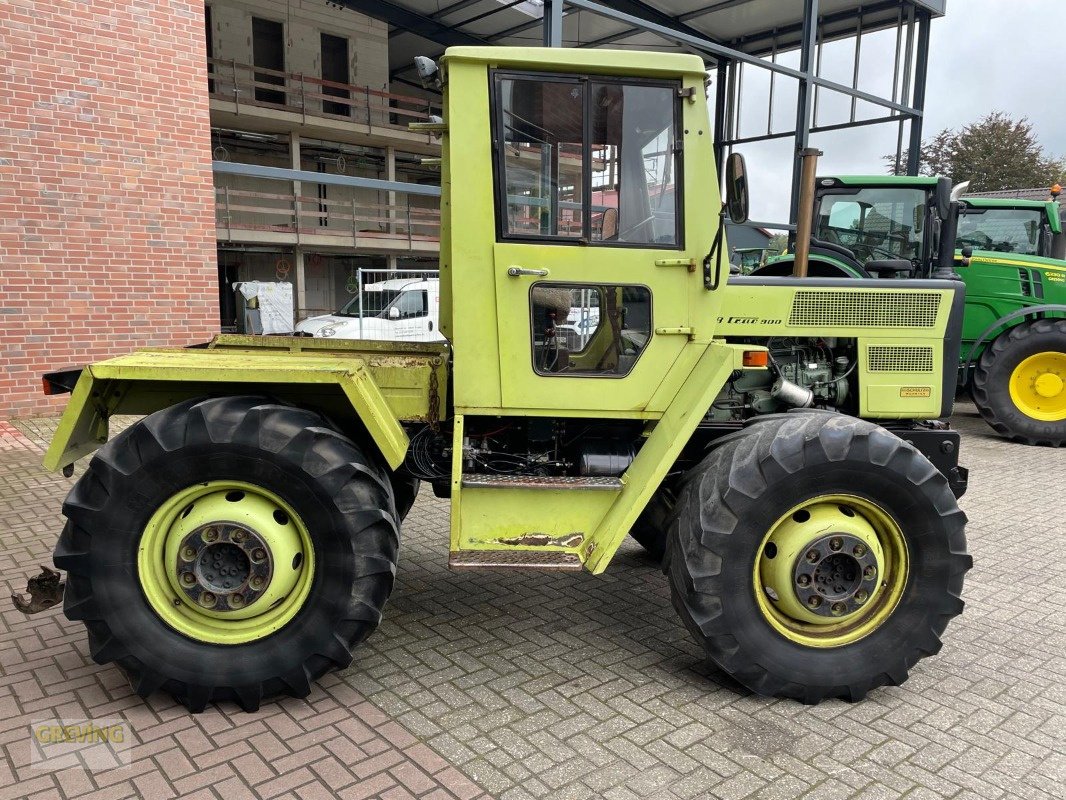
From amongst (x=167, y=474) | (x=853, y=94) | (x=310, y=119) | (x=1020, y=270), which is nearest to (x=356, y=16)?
(x=310, y=119)

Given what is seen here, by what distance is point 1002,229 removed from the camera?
11.1 m

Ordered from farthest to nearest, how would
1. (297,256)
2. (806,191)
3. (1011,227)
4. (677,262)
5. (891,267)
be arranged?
(297,256)
(1011,227)
(891,267)
(806,191)
(677,262)

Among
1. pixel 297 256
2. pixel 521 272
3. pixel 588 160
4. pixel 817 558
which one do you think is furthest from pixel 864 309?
pixel 297 256

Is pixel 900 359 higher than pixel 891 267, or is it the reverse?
pixel 891 267

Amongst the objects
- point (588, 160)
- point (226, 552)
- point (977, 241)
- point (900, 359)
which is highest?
point (977, 241)

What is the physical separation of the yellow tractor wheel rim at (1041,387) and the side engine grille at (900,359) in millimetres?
7102

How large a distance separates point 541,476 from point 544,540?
316mm

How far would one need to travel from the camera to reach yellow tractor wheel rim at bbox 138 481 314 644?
10.5 ft

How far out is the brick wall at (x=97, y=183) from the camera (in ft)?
27.1

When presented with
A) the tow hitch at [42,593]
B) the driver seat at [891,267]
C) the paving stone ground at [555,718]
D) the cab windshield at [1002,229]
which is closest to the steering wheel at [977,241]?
the cab windshield at [1002,229]

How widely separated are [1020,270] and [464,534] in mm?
9701

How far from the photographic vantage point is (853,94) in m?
15.3

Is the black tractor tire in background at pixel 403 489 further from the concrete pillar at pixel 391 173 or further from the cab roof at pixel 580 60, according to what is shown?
the concrete pillar at pixel 391 173

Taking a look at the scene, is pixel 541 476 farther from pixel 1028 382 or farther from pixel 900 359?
pixel 1028 382
